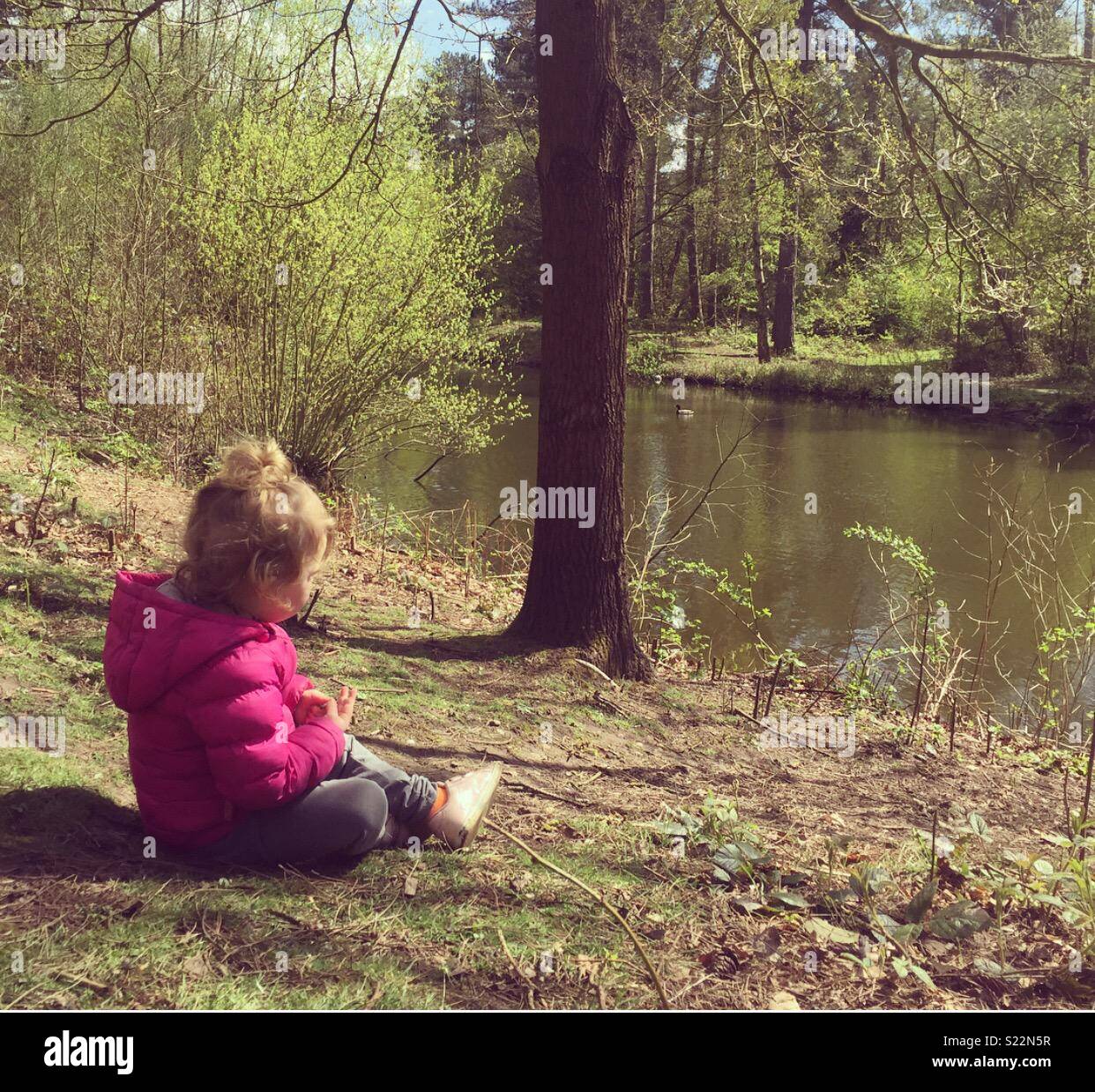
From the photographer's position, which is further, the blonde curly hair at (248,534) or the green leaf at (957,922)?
the green leaf at (957,922)

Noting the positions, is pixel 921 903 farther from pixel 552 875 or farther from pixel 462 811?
pixel 462 811

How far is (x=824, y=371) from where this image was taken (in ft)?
96.0

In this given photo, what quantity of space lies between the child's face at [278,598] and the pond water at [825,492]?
16.9 ft

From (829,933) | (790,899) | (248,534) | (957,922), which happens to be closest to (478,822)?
(790,899)

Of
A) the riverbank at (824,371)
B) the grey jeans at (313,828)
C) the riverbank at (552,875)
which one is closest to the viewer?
the riverbank at (552,875)

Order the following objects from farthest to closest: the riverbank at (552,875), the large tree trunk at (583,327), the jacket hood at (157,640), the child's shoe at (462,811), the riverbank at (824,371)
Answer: the riverbank at (824,371) < the large tree trunk at (583,327) < the child's shoe at (462,811) < the jacket hood at (157,640) < the riverbank at (552,875)

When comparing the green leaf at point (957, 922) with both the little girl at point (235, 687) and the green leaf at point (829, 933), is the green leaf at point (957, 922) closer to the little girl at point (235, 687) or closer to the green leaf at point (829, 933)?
the green leaf at point (829, 933)

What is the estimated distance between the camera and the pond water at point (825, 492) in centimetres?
1027

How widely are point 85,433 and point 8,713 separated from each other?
7.84 metres

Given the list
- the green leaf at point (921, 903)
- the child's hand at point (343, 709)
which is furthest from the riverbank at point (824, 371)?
the green leaf at point (921, 903)

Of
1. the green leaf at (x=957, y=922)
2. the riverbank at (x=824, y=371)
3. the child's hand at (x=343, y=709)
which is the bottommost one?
the green leaf at (x=957, y=922)

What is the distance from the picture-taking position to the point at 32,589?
17.1 feet
